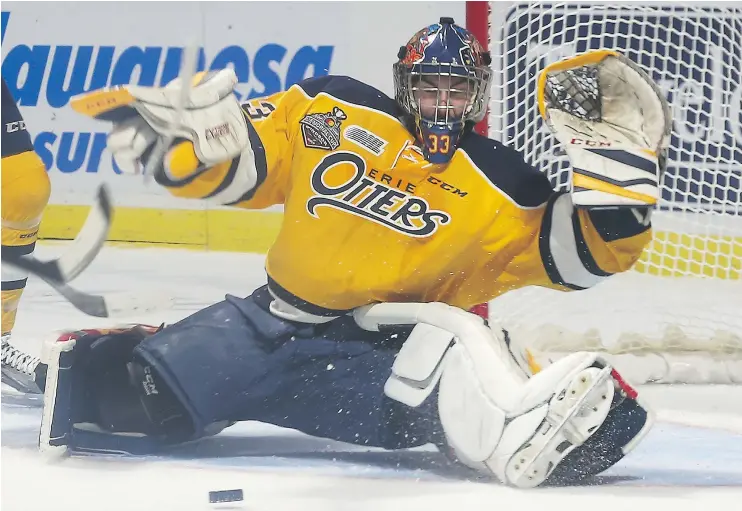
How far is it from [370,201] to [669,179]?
1.27 m

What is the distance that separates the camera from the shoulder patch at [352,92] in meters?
1.92

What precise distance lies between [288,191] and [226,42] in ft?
5.65

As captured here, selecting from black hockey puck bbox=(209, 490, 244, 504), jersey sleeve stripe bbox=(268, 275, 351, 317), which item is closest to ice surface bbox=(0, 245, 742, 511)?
black hockey puck bbox=(209, 490, 244, 504)

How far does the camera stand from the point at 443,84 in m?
1.82

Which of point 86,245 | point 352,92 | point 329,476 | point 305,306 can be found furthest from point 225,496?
point 352,92

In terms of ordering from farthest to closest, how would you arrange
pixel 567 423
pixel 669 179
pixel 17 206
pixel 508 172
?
pixel 669 179 < pixel 17 206 < pixel 508 172 < pixel 567 423

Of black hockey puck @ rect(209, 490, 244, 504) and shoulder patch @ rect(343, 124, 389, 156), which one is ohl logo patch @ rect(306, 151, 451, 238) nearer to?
shoulder patch @ rect(343, 124, 389, 156)

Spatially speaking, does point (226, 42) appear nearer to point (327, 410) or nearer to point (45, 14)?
point (45, 14)

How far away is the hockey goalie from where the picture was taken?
5.70 feet

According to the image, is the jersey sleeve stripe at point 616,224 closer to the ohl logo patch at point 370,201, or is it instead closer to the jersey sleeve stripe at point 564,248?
the jersey sleeve stripe at point 564,248

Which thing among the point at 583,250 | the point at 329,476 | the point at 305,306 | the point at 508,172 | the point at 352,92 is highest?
the point at 352,92

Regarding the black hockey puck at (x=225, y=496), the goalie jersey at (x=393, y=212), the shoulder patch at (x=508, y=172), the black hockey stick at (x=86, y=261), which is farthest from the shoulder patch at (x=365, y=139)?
the black hockey puck at (x=225, y=496)

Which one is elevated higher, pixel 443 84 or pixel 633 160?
pixel 443 84

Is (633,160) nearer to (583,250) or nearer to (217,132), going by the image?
(583,250)
